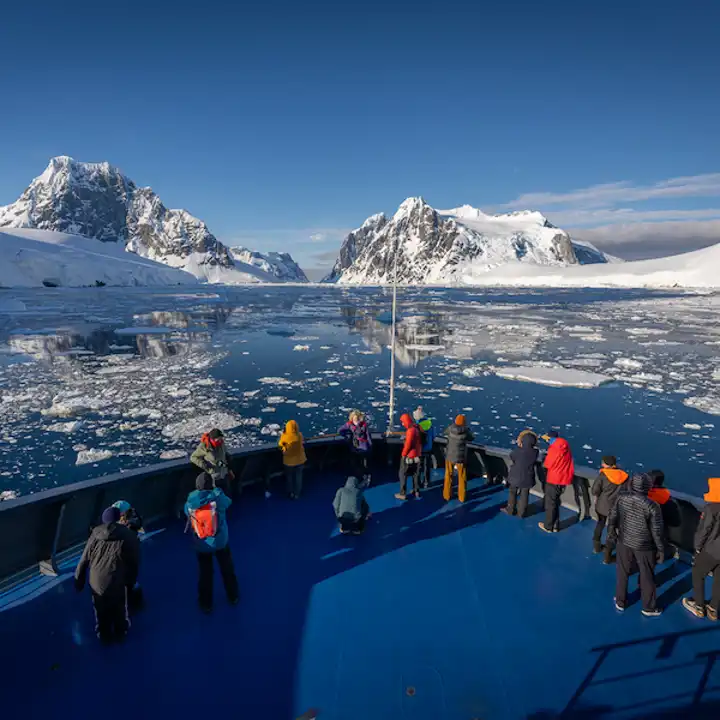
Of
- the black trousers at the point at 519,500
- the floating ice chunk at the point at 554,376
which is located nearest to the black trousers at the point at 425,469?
the black trousers at the point at 519,500

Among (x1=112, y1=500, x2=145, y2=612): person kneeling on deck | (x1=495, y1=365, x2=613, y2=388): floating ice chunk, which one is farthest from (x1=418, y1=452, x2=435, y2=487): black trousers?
(x1=495, y1=365, x2=613, y2=388): floating ice chunk

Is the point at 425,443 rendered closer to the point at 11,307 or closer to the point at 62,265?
the point at 11,307

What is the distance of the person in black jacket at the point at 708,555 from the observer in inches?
187

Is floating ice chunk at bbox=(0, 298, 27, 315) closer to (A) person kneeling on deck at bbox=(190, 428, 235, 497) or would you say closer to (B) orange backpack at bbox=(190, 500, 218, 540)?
(A) person kneeling on deck at bbox=(190, 428, 235, 497)

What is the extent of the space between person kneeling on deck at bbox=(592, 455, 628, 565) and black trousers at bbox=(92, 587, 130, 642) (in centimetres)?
535

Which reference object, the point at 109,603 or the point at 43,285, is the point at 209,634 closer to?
the point at 109,603

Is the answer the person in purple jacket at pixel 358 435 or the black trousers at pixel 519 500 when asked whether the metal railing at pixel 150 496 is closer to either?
the person in purple jacket at pixel 358 435

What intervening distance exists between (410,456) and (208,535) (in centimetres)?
353

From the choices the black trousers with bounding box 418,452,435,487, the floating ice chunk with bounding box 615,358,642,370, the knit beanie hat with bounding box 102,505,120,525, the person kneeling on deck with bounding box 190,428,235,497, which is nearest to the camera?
the knit beanie hat with bounding box 102,505,120,525

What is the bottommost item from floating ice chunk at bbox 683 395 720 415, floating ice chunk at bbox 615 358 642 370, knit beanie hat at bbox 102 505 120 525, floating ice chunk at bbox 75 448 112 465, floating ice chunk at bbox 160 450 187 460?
floating ice chunk at bbox 75 448 112 465

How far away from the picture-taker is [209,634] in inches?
186

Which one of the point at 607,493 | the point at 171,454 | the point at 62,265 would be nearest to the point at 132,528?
the point at 607,493

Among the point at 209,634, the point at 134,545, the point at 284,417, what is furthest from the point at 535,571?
the point at 284,417

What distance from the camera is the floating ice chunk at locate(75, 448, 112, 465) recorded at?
39.9ft
